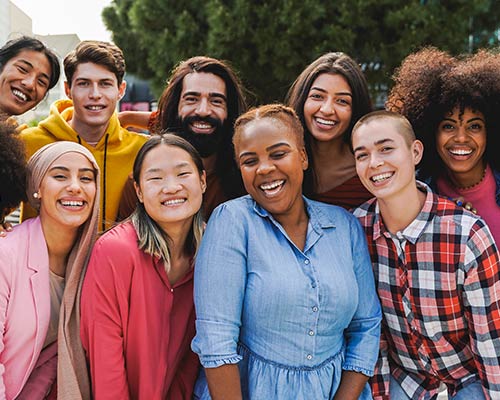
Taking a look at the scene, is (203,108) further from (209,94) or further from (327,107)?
(327,107)

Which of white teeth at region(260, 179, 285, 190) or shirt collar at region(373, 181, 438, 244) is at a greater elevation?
white teeth at region(260, 179, 285, 190)

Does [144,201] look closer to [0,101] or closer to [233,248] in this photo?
[233,248]

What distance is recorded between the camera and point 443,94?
3.40m

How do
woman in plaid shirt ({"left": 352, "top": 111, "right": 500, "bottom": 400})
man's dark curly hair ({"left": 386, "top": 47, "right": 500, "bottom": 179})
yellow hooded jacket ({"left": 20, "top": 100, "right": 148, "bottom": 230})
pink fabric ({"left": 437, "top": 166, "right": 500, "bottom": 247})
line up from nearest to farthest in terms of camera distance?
1. woman in plaid shirt ({"left": 352, "top": 111, "right": 500, "bottom": 400})
2. pink fabric ({"left": 437, "top": 166, "right": 500, "bottom": 247})
3. man's dark curly hair ({"left": 386, "top": 47, "right": 500, "bottom": 179})
4. yellow hooded jacket ({"left": 20, "top": 100, "right": 148, "bottom": 230})

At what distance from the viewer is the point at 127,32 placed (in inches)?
454

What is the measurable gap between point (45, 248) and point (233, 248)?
1.11 m

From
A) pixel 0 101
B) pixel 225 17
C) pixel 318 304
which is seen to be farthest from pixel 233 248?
pixel 225 17

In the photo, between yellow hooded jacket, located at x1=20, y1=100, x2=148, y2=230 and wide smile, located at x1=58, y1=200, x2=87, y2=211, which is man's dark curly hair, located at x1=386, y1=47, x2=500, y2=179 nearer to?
yellow hooded jacket, located at x1=20, y1=100, x2=148, y2=230

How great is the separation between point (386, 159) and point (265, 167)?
26.6 inches

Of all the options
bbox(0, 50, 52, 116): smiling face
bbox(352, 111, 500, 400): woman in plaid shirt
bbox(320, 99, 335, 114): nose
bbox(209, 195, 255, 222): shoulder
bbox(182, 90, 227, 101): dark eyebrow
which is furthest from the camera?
bbox(0, 50, 52, 116): smiling face

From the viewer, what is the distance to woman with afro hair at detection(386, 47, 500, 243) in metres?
3.30

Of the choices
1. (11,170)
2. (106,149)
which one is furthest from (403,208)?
(106,149)

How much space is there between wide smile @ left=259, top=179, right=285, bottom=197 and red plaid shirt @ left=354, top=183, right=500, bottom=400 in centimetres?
66

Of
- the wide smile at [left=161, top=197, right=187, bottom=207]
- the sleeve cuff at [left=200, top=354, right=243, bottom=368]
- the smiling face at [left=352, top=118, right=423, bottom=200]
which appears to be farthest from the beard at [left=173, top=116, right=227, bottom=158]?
the sleeve cuff at [left=200, top=354, right=243, bottom=368]
